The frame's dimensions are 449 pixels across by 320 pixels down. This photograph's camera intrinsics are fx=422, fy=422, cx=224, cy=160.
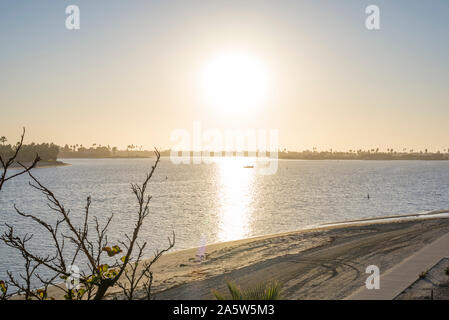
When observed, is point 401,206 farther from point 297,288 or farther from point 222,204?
point 297,288

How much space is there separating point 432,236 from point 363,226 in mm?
9775

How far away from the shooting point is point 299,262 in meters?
23.4

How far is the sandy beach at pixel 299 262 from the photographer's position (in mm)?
18359

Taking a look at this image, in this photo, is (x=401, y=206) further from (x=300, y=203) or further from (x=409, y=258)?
(x=409, y=258)

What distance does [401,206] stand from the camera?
211ft

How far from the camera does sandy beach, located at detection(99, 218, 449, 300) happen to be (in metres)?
18.4

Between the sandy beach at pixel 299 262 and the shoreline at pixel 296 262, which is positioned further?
the sandy beach at pixel 299 262

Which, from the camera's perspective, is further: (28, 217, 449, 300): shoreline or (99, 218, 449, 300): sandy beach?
(99, 218, 449, 300): sandy beach

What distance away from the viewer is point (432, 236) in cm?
2966

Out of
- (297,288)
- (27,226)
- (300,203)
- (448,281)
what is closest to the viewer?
(448,281)

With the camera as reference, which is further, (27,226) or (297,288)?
(27,226)
